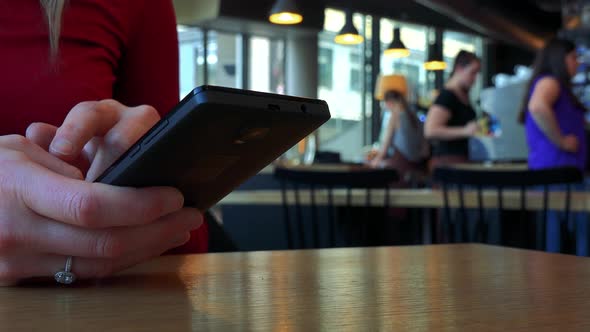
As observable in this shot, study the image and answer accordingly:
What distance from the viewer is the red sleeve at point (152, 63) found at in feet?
3.02

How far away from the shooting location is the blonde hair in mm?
742

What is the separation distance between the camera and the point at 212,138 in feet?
1.56

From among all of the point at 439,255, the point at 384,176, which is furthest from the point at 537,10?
the point at 439,255

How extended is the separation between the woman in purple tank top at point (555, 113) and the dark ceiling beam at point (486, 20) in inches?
235

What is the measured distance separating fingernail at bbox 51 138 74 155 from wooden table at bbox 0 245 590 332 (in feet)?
0.38

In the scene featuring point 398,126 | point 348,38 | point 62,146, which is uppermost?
point 348,38

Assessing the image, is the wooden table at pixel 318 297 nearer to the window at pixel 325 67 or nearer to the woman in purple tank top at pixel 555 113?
the woman in purple tank top at pixel 555 113

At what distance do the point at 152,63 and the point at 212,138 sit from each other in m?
0.49

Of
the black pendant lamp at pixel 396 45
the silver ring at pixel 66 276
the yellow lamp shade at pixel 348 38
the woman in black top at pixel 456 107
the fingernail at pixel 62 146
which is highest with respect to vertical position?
the black pendant lamp at pixel 396 45

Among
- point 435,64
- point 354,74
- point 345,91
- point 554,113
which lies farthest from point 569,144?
point 354,74

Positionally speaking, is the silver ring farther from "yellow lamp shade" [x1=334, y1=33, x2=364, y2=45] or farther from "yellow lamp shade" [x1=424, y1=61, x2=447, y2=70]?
"yellow lamp shade" [x1=424, y1=61, x2=447, y2=70]

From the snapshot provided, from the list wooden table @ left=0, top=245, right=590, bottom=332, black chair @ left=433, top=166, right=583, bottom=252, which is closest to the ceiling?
black chair @ left=433, top=166, right=583, bottom=252

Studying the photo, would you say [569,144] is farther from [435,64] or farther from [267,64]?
[267,64]

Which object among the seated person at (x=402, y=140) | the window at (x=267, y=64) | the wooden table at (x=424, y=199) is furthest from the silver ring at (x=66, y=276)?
the window at (x=267, y=64)
